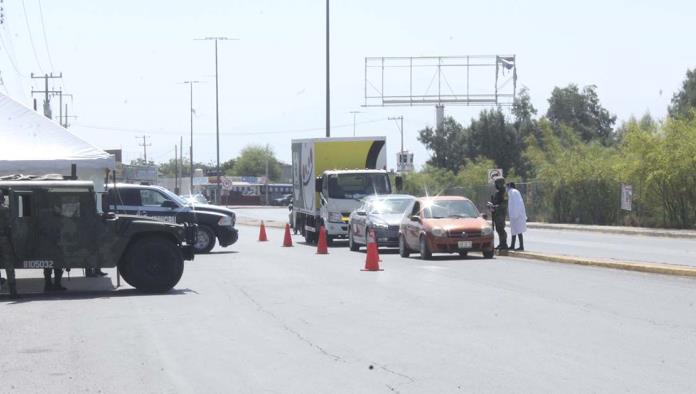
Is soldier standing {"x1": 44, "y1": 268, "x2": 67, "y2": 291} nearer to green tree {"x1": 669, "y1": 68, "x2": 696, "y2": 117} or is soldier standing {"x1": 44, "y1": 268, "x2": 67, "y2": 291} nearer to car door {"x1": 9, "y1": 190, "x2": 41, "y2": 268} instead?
car door {"x1": 9, "y1": 190, "x2": 41, "y2": 268}

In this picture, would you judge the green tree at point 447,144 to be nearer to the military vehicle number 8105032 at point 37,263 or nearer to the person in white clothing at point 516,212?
the person in white clothing at point 516,212

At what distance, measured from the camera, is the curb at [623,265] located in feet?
61.8

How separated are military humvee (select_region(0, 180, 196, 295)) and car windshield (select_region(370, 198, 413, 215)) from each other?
1252 centimetres

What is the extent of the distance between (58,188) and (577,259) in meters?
11.1

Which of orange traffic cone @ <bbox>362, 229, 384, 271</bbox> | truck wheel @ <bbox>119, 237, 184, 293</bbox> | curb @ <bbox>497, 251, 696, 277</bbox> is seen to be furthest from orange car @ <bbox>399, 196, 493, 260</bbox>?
truck wheel @ <bbox>119, 237, 184, 293</bbox>

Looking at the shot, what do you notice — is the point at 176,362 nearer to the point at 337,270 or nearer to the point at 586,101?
the point at 337,270

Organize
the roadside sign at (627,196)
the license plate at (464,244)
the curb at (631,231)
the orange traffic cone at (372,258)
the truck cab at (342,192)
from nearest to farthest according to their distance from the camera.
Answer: the orange traffic cone at (372,258), the license plate at (464,244), the truck cab at (342,192), the curb at (631,231), the roadside sign at (627,196)

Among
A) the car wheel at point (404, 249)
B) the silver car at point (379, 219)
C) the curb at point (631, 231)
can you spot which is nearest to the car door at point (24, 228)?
the car wheel at point (404, 249)

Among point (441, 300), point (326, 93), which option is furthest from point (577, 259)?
point (326, 93)

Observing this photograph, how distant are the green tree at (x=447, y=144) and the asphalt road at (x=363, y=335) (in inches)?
2923

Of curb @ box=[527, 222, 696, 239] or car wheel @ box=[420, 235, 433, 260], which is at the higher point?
car wheel @ box=[420, 235, 433, 260]

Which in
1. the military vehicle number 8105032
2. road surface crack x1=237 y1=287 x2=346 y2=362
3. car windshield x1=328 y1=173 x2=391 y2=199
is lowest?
road surface crack x1=237 y1=287 x2=346 y2=362

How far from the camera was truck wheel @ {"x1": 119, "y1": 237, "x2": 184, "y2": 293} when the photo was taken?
16.9 m

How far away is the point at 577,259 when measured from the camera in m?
22.2
